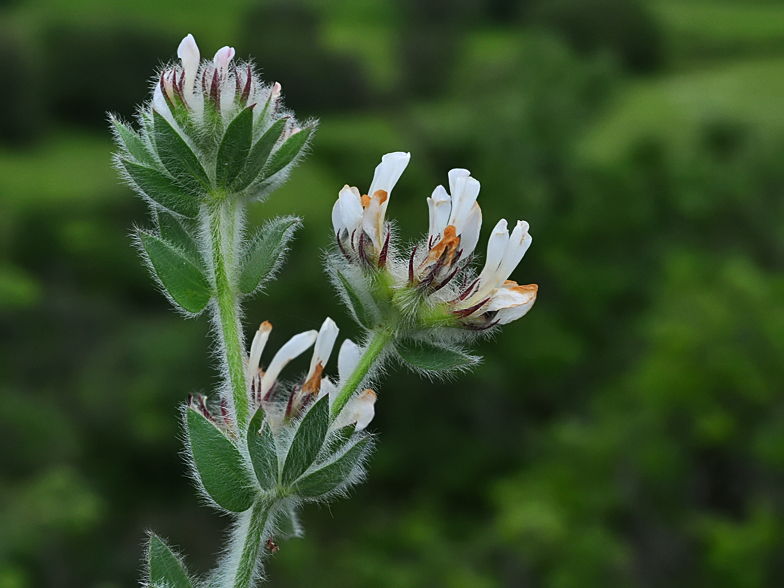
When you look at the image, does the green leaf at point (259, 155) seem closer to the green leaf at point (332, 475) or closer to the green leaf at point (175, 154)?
the green leaf at point (175, 154)

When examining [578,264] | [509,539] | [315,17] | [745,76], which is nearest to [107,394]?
[509,539]

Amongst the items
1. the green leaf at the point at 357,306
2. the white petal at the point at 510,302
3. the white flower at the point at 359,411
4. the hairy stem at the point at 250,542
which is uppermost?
the white petal at the point at 510,302

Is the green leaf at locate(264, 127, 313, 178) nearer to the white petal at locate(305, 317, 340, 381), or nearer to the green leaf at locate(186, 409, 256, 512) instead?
the white petal at locate(305, 317, 340, 381)

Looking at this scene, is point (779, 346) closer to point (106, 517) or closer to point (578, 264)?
point (578, 264)

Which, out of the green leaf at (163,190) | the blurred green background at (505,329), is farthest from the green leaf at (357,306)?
the blurred green background at (505,329)

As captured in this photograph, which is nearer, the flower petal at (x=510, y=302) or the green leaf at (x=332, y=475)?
the green leaf at (x=332, y=475)

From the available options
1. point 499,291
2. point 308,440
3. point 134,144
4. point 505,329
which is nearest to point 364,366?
point 308,440

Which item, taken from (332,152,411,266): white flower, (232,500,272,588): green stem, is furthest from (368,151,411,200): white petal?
(232,500,272,588): green stem
